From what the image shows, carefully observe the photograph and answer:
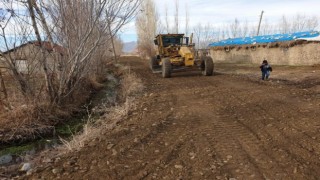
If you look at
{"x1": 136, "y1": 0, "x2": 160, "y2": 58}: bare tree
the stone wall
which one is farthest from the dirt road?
{"x1": 136, "y1": 0, "x2": 160, "y2": 58}: bare tree

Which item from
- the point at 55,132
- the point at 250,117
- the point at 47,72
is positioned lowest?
the point at 55,132

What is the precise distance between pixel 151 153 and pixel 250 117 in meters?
2.93

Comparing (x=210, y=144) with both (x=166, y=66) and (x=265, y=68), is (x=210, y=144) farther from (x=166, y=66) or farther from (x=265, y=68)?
(x=166, y=66)

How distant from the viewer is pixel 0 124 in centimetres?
904

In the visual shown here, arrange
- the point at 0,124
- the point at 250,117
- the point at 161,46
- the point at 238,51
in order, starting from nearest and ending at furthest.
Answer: the point at 250,117 < the point at 0,124 < the point at 161,46 < the point at 238,51

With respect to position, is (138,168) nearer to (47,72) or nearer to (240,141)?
(240,141)

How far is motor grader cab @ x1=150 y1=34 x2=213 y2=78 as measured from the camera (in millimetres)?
16031

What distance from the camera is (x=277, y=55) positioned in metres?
23.2

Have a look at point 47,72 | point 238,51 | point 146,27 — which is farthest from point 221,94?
point 146,27

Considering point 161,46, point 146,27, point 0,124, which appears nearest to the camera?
point 0,124

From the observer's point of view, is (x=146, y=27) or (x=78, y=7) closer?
(x=78, y=7)

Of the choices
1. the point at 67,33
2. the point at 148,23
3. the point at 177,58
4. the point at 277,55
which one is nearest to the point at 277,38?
the point at 277,55

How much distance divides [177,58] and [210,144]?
11317mm

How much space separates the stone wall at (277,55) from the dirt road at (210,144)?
11.8 metres
